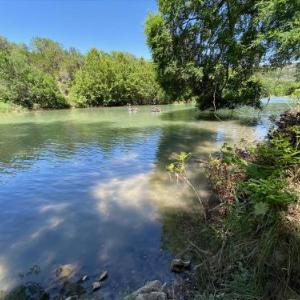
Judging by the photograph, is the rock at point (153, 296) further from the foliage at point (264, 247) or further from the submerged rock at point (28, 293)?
the submerged rock at point (28, 293)

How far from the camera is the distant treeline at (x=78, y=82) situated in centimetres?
4491

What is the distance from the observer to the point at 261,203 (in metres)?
2.97

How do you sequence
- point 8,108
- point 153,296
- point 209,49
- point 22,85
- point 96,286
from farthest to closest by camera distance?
1. point 22,85
2. point 8,108
3. point 209,49
4. point 96,286
5. point 153,296

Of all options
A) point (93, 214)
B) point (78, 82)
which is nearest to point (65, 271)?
point (93, 214)

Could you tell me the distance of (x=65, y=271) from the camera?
14.2ft

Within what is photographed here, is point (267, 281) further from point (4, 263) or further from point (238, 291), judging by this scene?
point (4, 263)

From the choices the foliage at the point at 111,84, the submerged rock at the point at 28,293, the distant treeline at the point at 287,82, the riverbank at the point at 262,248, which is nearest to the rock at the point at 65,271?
the submerged rock at the point at 28,293

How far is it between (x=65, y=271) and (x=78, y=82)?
49.6m

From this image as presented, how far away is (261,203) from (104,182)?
6.21 metres

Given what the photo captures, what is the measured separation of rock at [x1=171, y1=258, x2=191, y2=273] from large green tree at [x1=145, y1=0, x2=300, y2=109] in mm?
9924

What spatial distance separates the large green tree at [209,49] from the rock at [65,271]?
10.8 metres

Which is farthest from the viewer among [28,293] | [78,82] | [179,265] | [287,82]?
[78,82]

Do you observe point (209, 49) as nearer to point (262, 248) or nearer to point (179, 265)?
point (179, 265)

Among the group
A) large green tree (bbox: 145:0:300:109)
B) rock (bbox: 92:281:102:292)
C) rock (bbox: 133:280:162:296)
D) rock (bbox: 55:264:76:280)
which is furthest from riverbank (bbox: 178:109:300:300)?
large green tree (bbox: 145:0:300:109)
